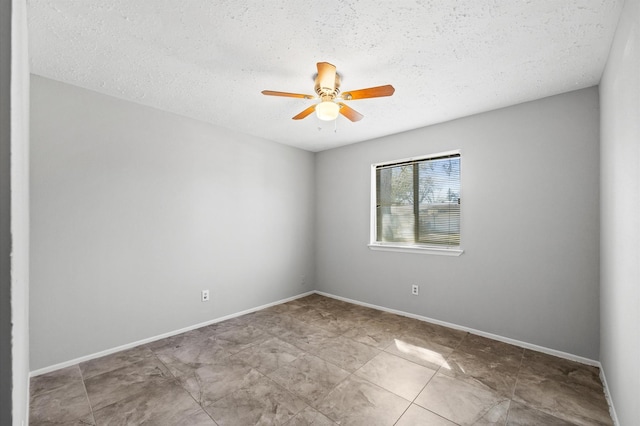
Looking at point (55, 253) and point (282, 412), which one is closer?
point (282, 412)

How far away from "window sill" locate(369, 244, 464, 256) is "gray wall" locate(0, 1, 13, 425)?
3477mm

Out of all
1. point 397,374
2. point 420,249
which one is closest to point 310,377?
point 397,374

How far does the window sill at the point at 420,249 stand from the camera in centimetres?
327

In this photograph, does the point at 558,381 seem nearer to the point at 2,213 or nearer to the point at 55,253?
the point at 2,213

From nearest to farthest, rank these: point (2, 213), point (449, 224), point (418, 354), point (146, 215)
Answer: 1. point (2, 213)
2. point (418, 354)
3. point (146, 215)
4. point (449, 224)

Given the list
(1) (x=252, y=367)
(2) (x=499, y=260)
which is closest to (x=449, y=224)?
(2) (x=499, y=260)

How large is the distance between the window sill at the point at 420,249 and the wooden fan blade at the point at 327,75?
227cm

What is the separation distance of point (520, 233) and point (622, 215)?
1.18 meters

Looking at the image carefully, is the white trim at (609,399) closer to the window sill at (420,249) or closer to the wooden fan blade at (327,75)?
the window sill at (420,249)

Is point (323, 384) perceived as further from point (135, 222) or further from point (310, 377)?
point (135, 222)

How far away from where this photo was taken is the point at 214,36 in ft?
6.11

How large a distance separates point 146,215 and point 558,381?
12.9 ft

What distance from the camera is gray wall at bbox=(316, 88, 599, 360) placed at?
2.50m

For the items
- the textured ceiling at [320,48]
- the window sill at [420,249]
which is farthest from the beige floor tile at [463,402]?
the textured ceiling at [320,48]
